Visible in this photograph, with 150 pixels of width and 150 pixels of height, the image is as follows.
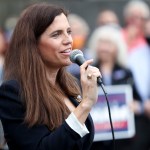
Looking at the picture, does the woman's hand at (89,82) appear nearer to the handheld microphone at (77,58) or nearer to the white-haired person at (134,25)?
the handheld microphone at (77,58)

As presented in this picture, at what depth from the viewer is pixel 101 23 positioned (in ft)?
30.0

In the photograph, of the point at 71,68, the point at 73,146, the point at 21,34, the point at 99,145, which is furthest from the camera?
the point at 99,145

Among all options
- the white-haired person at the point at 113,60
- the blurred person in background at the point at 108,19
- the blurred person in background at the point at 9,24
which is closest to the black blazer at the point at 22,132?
the white-haired person at the point at 113,60

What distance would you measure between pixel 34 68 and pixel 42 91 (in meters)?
0.14

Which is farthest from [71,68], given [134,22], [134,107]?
[134,22]

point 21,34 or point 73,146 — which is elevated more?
point 21,34

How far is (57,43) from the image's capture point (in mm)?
3561

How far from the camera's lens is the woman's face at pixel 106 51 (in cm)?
706

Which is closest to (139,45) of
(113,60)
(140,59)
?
(140,59)

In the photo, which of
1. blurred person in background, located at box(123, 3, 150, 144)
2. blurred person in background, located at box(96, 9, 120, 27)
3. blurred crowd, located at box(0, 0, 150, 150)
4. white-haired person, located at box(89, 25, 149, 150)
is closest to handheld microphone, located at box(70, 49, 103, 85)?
blurred crowd, located at box(0, 0, 150, 150)

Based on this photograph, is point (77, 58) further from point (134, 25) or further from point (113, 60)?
point (134, 25)

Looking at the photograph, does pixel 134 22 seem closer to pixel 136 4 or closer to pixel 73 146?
pixel 136 4

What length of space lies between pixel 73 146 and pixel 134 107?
3646mm

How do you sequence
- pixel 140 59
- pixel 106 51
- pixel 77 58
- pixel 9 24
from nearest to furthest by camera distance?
1. pixel 77 58
2. pixel 106 51
3. pixel 140 59
4. pixel 9 24
